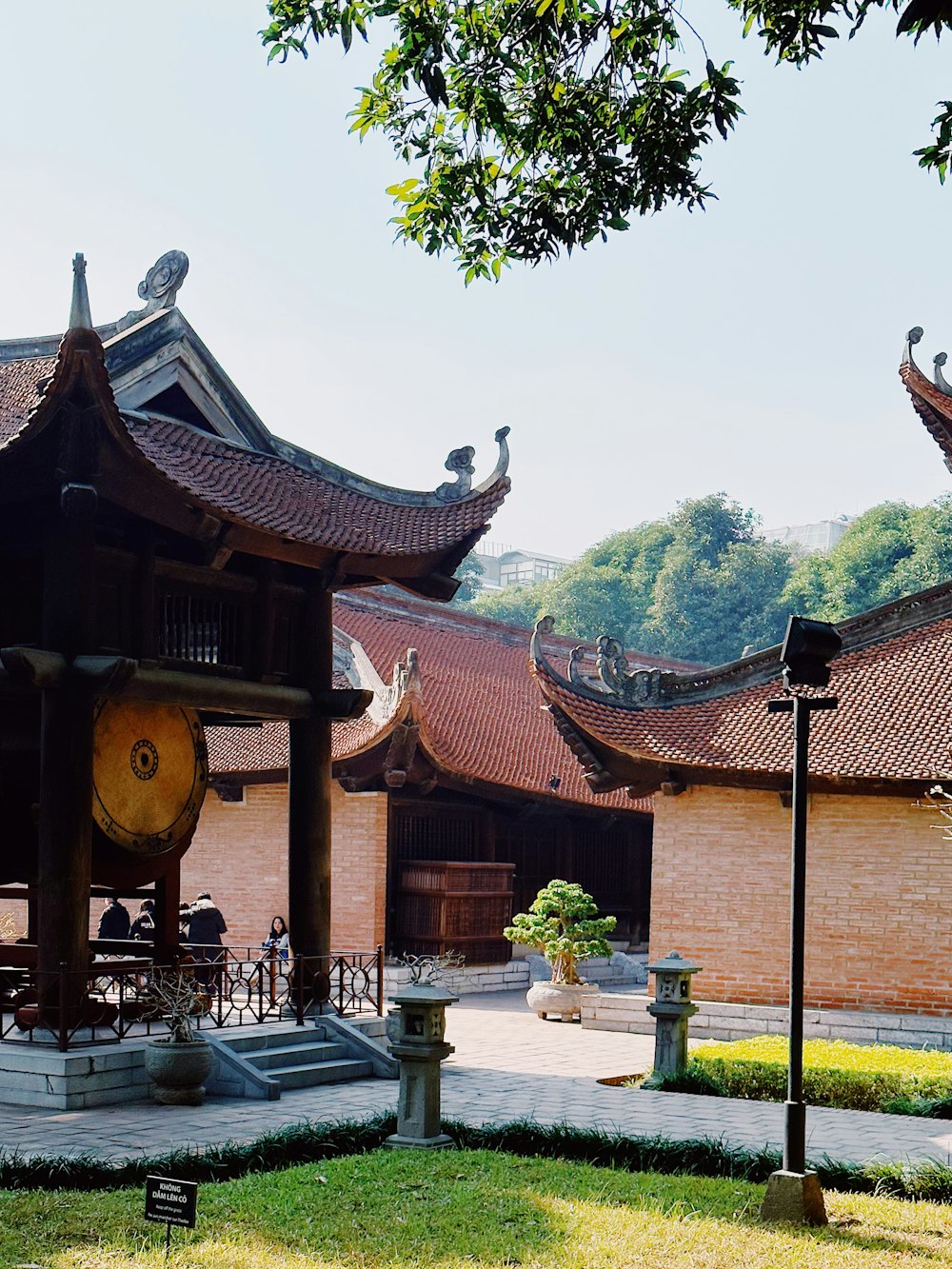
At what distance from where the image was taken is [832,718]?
17.7 meters

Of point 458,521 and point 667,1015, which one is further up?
point 458,521

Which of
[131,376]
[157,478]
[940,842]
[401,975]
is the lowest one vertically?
[401,975]

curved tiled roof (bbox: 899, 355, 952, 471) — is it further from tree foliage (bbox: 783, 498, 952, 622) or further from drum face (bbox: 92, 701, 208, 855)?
tree foliage (bbox: 783, 498, 952, 622)

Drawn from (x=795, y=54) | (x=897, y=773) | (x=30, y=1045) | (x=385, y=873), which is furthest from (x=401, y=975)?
(x=795, y=54)

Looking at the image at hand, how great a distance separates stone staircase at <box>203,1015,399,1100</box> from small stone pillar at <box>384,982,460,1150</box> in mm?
2323

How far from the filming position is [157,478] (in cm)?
1174

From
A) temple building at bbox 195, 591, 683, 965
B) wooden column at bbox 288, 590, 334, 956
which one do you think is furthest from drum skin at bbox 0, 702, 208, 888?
temple building at bbox 195, 591, 683, 965

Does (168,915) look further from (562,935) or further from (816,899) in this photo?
(816,899)

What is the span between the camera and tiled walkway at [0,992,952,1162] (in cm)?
1012

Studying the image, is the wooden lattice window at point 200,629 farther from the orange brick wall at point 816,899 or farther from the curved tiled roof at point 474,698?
the curved tiled roof at point 474,698

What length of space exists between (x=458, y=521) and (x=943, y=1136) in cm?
710

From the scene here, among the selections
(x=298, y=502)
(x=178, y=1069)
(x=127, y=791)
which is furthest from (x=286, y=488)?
(x=178, y=1069)

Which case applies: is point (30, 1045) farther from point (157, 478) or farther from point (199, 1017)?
point (157, 478)

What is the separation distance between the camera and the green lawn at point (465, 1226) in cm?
707
